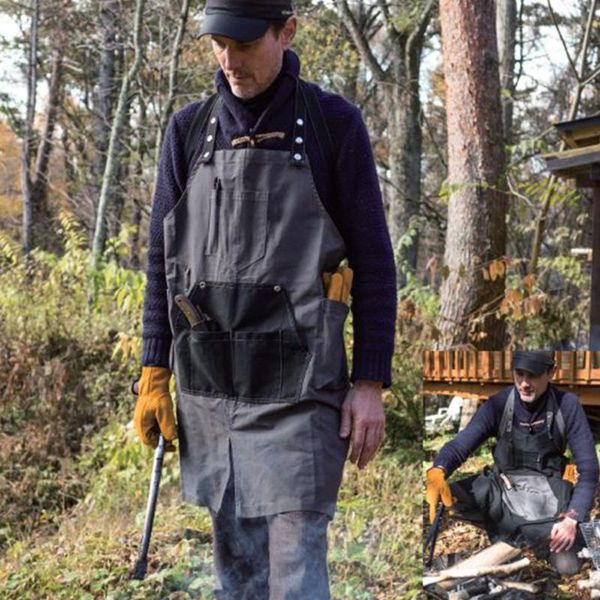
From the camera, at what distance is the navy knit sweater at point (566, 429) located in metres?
2.46

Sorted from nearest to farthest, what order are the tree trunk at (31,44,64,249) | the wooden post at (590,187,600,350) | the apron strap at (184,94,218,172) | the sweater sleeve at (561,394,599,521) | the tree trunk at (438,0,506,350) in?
the apron strap at (184,94,218,172) → the sweater sleeve at (561,394,599,521) → the wooden post at (590,187,600,350) → the tree trunk at (438,0,506,350) → the tree trunk at (31,44,64,249)

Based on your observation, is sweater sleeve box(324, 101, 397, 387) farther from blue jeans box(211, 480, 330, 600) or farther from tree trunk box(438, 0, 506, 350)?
tree trunk box(438, 0, 506, 350)

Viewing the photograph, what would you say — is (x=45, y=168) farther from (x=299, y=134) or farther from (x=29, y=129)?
(x=299, y=134)

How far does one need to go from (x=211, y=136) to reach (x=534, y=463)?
1194 millimetres

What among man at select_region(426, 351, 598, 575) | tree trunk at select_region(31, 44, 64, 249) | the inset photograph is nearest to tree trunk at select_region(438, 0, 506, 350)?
the inset photograph

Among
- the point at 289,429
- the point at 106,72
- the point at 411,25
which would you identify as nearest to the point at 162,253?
the point at 289,429

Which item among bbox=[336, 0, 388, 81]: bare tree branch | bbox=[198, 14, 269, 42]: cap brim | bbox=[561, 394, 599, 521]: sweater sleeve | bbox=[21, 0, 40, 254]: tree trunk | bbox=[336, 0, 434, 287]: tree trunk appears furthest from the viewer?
bbox=[21, 0, 40, 254]: tree trunk

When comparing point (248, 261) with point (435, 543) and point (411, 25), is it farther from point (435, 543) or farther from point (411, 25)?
point (411, 25)

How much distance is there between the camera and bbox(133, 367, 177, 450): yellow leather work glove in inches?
92.7

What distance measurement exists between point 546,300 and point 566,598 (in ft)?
3.45

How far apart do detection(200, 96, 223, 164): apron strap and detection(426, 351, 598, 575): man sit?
3.28 ft

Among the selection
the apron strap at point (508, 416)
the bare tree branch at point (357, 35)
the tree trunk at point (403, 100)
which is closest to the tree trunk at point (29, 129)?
the tree trunk at point (403, 100)

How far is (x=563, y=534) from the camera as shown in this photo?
8.45ft

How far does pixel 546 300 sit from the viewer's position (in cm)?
329
